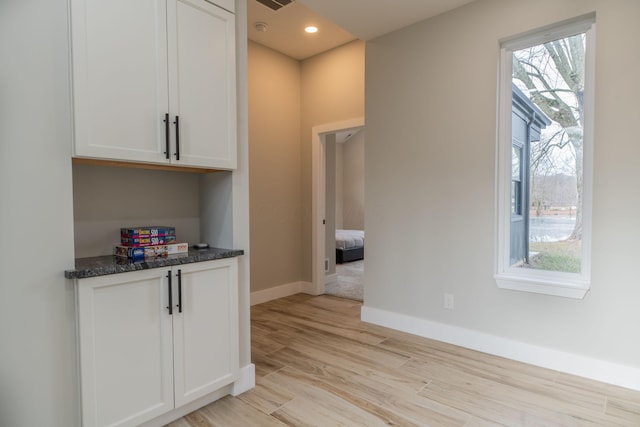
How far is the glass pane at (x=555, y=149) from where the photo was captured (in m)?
2.41

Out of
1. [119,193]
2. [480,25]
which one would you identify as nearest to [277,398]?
[119,193]

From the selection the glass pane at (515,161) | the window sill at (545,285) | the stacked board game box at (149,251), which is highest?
the glass pane at (515,161)

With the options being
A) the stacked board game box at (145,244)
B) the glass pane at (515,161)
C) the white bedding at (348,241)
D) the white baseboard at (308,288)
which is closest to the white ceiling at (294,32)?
the glass pane at (515,161)

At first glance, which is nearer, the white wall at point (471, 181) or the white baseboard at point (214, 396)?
the white baseboard at point (214, 396)

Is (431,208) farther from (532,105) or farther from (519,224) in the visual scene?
(532,105)

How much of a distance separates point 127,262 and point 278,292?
2799mm

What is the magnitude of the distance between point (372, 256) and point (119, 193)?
2284 mm

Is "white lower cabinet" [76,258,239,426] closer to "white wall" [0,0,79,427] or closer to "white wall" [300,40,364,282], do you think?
"white wall" [0,0,79,427]

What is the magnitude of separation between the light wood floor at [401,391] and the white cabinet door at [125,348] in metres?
0.31

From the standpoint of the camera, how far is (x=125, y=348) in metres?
1.64

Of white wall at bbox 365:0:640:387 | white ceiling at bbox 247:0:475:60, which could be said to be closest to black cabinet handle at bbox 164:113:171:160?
white ceiling at bbox 247:0:475:60

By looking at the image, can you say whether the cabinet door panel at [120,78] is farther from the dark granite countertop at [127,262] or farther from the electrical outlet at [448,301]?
the electrical outlet at [448,301]

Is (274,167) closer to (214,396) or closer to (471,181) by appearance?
(471,181)

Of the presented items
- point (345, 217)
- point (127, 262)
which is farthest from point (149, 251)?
point (345, 217)
